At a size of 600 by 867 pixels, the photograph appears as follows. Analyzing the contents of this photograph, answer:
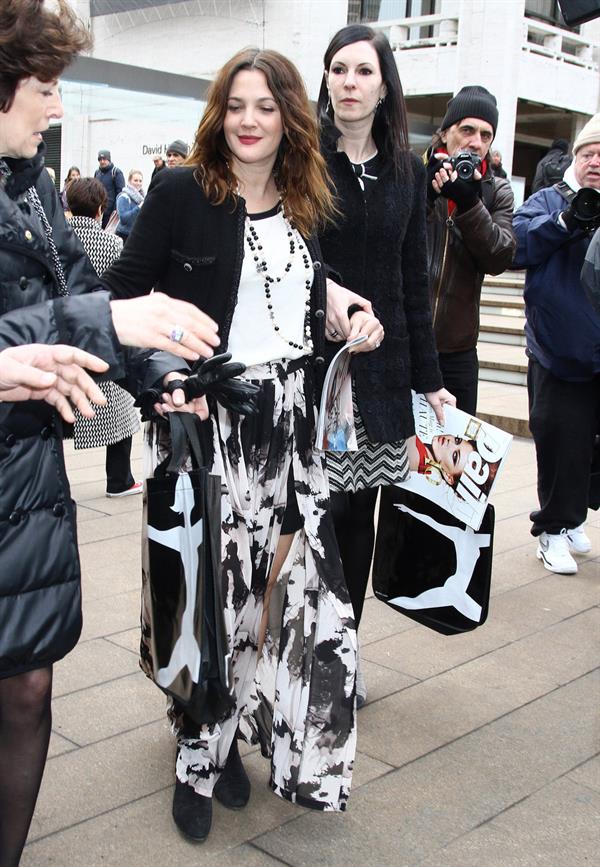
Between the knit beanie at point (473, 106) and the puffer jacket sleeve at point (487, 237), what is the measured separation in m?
0.36

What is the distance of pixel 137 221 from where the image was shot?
2770 mm

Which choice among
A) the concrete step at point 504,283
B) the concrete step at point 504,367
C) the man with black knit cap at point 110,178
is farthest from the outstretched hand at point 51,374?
the man with black knit cap at point 110,178

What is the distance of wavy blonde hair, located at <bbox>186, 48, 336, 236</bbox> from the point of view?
2744mm

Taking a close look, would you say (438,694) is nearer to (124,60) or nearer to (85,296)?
(85,296)

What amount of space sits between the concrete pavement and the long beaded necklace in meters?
1.27

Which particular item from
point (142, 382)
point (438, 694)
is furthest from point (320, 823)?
point (142, 382)

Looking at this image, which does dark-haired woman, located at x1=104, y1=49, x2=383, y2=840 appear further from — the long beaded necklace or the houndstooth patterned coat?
the houndstooth patterned coat

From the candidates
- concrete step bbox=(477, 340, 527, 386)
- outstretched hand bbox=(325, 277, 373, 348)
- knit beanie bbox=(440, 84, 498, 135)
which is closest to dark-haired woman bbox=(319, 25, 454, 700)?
outstretched hand bbox=(325, 277, 373, 348)

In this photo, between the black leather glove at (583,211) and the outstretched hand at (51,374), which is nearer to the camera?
the outstretched hand at (51,374)

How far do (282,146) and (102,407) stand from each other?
126 inches

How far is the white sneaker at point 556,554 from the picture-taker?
503cm

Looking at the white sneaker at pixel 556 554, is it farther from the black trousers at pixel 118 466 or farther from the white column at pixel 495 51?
the white column at pixel 495 51

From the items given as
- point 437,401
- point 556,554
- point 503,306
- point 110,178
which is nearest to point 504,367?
point 503,306

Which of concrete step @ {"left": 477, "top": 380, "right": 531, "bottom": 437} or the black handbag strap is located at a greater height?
the black handbag strap
